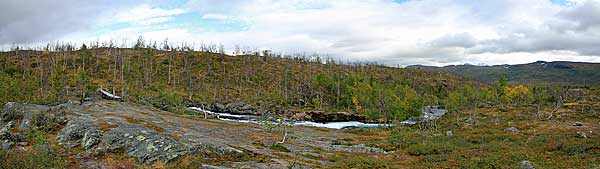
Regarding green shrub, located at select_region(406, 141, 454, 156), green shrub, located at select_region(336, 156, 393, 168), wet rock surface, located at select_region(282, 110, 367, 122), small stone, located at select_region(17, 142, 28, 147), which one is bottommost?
wet rock surface, located at select_region(282, 110, 367, 122)

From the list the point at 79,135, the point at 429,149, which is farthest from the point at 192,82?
the point at 429,149

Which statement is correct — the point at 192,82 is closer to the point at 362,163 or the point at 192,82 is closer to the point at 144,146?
the point at 144,146

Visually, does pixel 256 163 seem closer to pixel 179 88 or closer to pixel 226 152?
pixel 226 152

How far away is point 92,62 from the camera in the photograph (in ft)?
505

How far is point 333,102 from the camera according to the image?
4882 inches

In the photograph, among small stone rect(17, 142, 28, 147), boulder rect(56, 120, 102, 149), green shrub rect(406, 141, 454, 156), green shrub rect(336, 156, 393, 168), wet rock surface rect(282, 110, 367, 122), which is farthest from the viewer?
wet rock surface rect(282, 110, 367, 122)

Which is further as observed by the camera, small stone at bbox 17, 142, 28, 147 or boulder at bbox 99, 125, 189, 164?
small stone at bbox 17, 142, 28, 147

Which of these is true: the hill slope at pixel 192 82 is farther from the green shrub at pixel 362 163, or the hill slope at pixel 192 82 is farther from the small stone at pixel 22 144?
the green shrub at pixel 362 163

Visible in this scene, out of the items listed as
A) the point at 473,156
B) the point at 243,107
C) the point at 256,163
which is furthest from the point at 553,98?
the point at 256,163

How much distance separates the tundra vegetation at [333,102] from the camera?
36094mm

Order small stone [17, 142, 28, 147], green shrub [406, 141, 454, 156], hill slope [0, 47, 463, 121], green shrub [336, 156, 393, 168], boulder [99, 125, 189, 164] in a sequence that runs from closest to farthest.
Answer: boulder [99, 125, 189, 164]
green shrub [336, 156, 393, 168]
small stone [17, 142, 28, 147]
green shrub [406, 141, 454, 156]
hill slope [0, 47, 463, 121]

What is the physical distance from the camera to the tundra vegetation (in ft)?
118

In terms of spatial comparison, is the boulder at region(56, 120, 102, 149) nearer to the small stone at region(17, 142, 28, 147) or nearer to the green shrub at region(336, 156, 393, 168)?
the small stone at region(17, 142, 28, 147)

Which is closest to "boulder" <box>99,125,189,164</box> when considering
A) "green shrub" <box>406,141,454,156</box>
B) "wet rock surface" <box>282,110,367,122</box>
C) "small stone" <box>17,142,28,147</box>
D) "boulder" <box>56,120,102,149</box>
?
"boulder" <box>56,120,102,149</box>
